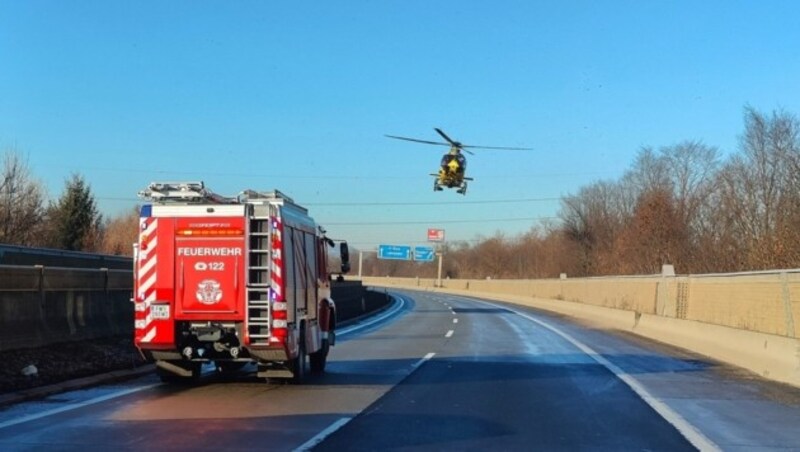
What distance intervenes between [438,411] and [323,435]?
87.4 inches

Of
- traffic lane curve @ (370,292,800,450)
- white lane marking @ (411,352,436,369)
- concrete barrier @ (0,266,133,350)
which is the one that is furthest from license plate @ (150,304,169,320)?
traffic lane curve @ (370,292,800,450)

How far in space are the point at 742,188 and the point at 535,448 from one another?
49725mm

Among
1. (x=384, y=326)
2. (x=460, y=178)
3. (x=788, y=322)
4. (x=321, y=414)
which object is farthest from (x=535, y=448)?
(x=384, y=326)

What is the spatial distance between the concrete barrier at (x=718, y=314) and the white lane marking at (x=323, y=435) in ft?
27.6

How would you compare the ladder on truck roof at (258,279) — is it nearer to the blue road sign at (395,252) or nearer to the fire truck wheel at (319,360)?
the fire truck wheel at (319,360)

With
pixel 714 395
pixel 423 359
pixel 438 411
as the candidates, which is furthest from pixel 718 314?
pixel 438 411

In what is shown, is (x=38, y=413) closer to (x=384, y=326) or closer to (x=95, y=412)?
(x=95, y=412)

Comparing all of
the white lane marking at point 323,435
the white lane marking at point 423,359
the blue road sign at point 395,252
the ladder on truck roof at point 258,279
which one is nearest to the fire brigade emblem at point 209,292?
the ladder on truck roof at point 258,279

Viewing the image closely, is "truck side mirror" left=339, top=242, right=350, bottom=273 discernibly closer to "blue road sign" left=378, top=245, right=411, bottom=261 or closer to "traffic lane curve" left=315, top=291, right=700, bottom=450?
"traffic lane curve" left=315, top=291, right=700, bottom=450

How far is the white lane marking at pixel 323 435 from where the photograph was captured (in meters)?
7.85

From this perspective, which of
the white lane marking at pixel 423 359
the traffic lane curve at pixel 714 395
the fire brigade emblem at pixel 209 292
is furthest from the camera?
the white lane marking at pixel 423 359

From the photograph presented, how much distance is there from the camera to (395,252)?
112 metres

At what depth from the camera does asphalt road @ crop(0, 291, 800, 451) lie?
825cm

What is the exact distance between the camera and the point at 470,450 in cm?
791
